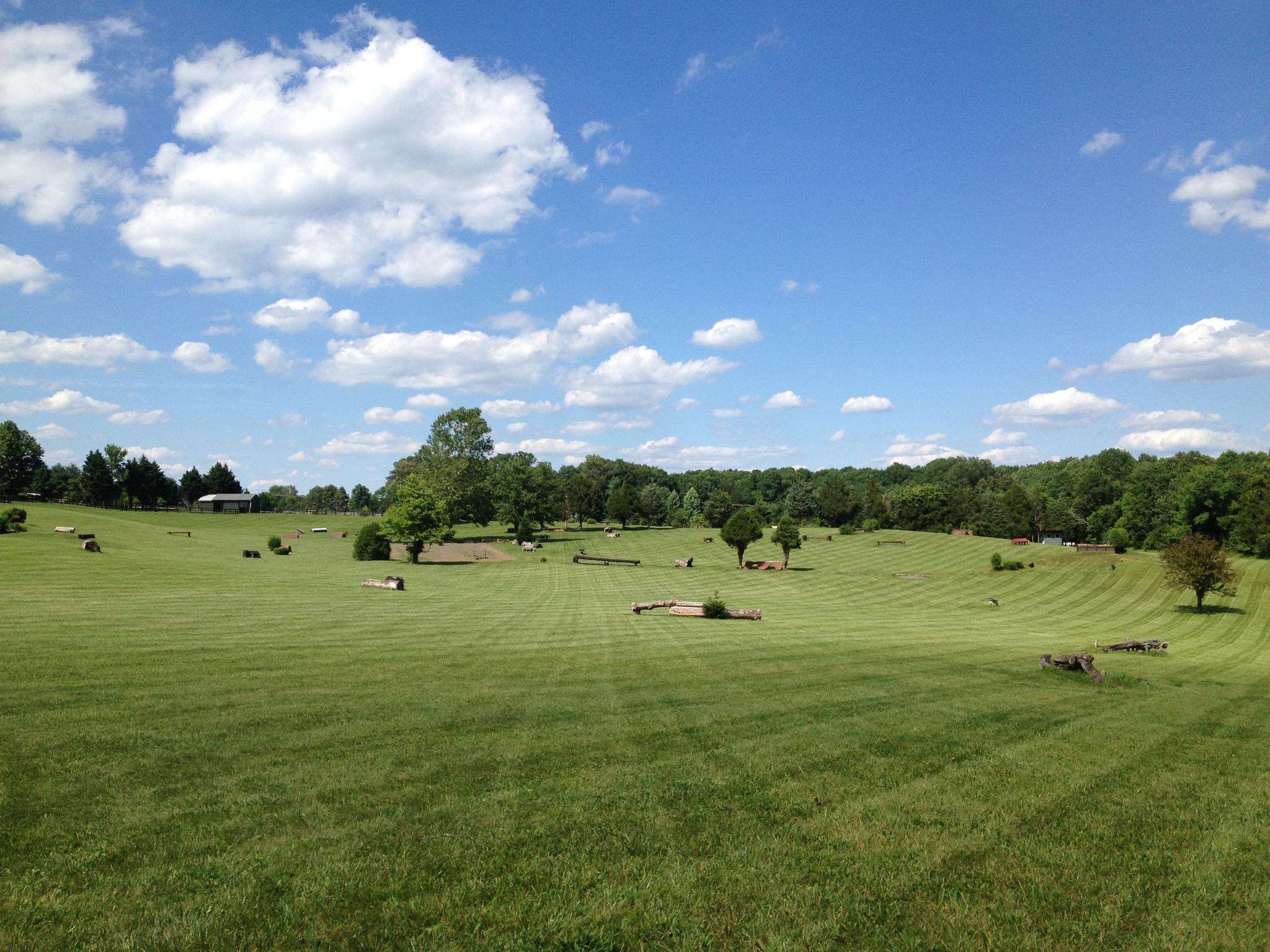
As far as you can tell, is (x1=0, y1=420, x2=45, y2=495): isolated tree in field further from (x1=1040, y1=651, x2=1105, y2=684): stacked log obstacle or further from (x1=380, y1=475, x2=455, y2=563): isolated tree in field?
(x1=1040, y1=651, x2=1105, y2=684): stacked log obstacle

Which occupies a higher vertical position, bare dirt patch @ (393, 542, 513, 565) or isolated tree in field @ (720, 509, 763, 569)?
isolated tree in field @ (720, 509, 763, 569)

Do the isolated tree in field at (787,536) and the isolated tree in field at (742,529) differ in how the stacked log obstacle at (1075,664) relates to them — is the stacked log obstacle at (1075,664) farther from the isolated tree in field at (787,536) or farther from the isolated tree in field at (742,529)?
the isolated tree in field at (787,536)

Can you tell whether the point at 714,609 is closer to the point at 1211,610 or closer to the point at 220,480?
the point at 1211,610

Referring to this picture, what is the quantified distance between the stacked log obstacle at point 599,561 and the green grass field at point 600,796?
6443 cm

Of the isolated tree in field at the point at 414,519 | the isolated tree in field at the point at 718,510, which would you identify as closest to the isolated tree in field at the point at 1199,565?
the isolated tree in field at the point at 414,519

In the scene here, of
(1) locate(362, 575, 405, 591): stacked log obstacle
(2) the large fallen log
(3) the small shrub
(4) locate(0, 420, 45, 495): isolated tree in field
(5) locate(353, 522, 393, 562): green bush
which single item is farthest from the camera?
(4) locate(0, 420, 45, 495): isolated tree in field

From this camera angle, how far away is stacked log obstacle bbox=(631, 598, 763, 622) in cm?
3609

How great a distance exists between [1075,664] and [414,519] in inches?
2570

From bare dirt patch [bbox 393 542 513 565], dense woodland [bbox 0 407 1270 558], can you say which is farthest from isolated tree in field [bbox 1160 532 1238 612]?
bare dirt patch [bbox 393 542 513 565]

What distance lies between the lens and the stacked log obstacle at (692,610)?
36094 mm

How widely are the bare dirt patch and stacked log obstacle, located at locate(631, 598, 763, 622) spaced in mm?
46839

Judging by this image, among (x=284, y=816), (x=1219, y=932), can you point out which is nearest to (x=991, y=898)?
(x=1219, y=932)

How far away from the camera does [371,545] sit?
7744 centimetres

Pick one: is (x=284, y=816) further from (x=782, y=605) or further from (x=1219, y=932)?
(x=782, y=605)
